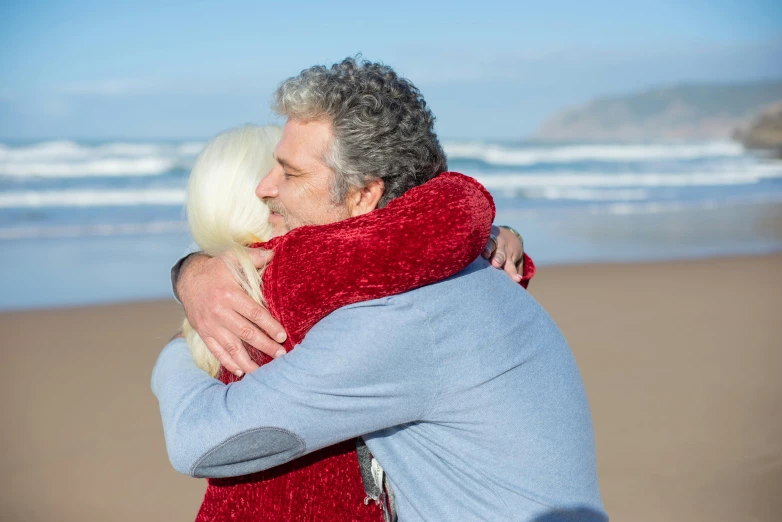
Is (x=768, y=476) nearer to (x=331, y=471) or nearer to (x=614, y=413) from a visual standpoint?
(x=614, y=413)

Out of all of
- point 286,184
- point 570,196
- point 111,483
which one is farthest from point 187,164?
Result: point 286,184

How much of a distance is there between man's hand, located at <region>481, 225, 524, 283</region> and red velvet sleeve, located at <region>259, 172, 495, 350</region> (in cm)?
44

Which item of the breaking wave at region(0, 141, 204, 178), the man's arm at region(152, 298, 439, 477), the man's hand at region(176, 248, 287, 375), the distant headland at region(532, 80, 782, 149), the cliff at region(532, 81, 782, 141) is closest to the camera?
the man's arm at region(152, 298, 439, 477)

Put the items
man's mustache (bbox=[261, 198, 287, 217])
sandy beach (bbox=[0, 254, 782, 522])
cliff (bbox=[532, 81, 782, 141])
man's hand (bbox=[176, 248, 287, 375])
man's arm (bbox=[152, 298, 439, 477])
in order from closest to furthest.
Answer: man's arm (bbox=[152, 298, 439, 477]) < man's hand (bbox=[176, 248, 287, 375]) < man's mustache (bbox=[261, 198, 287, 217]) < sandy beach (bbox=[0, 254, 782, 522]) < cliff (bbox=[532, 81, 782, 141])

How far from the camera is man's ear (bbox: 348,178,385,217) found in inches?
76.5

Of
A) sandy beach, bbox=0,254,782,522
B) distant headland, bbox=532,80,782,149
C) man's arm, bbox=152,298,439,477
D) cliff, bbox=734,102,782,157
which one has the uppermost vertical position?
distant headland, bbox=532,80,782,149

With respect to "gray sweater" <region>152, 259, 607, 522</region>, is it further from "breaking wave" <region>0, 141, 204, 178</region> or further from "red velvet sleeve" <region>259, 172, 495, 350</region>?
"breaking wave" <region>0, 141, 204, 178</region>

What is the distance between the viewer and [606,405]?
195 inches

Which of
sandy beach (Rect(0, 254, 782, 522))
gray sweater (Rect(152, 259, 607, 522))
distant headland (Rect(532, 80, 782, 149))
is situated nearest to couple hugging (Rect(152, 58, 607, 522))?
gray sweater (Rect(152, 259, 607, 522))

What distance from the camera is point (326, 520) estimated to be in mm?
1872

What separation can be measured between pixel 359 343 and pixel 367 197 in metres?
0.57

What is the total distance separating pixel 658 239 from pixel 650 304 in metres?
3.79

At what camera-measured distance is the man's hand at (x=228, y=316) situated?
69.4 inches

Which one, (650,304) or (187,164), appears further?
(187,164)
